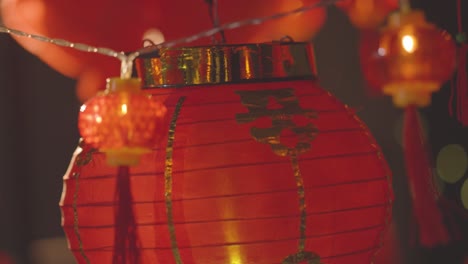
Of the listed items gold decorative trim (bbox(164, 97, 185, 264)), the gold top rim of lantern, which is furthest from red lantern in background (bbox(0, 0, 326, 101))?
gold decorative trim (bbox(164, 97, 185, 264))

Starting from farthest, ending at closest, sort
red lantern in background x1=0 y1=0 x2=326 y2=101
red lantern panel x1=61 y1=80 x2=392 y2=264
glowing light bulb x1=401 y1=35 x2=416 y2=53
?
red lantern in background x1=0 y1=0 x2=326 y2=101 < red lantern panel x1=61 y1=80 x2=392 y2=264 < glowing light bulb x1=401 y1=35 x2=416 y2=53

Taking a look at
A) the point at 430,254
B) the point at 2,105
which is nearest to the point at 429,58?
the point at 430,254

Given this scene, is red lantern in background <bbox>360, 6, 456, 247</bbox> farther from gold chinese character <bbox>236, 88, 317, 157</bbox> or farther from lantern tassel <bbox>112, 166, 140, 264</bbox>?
lantern tassel <bbox>112, 166, 140, 264</bbox>

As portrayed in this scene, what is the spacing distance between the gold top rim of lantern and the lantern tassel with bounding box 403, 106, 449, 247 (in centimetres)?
20

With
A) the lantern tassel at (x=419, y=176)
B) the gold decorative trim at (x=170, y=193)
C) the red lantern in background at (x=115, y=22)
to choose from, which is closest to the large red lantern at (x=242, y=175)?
the gold decorative trim at (x=170, y=193)

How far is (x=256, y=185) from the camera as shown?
95 centimetres

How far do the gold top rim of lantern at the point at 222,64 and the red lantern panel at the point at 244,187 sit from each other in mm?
12

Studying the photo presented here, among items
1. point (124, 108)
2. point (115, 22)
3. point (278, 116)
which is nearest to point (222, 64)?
point (278, 116)

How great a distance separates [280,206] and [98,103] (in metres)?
0.22

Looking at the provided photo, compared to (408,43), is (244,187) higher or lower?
lower

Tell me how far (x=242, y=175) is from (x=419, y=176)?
18 cm

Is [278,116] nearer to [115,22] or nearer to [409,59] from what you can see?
[409,59]

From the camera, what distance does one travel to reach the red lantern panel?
0.95 meters

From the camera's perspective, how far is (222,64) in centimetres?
104
